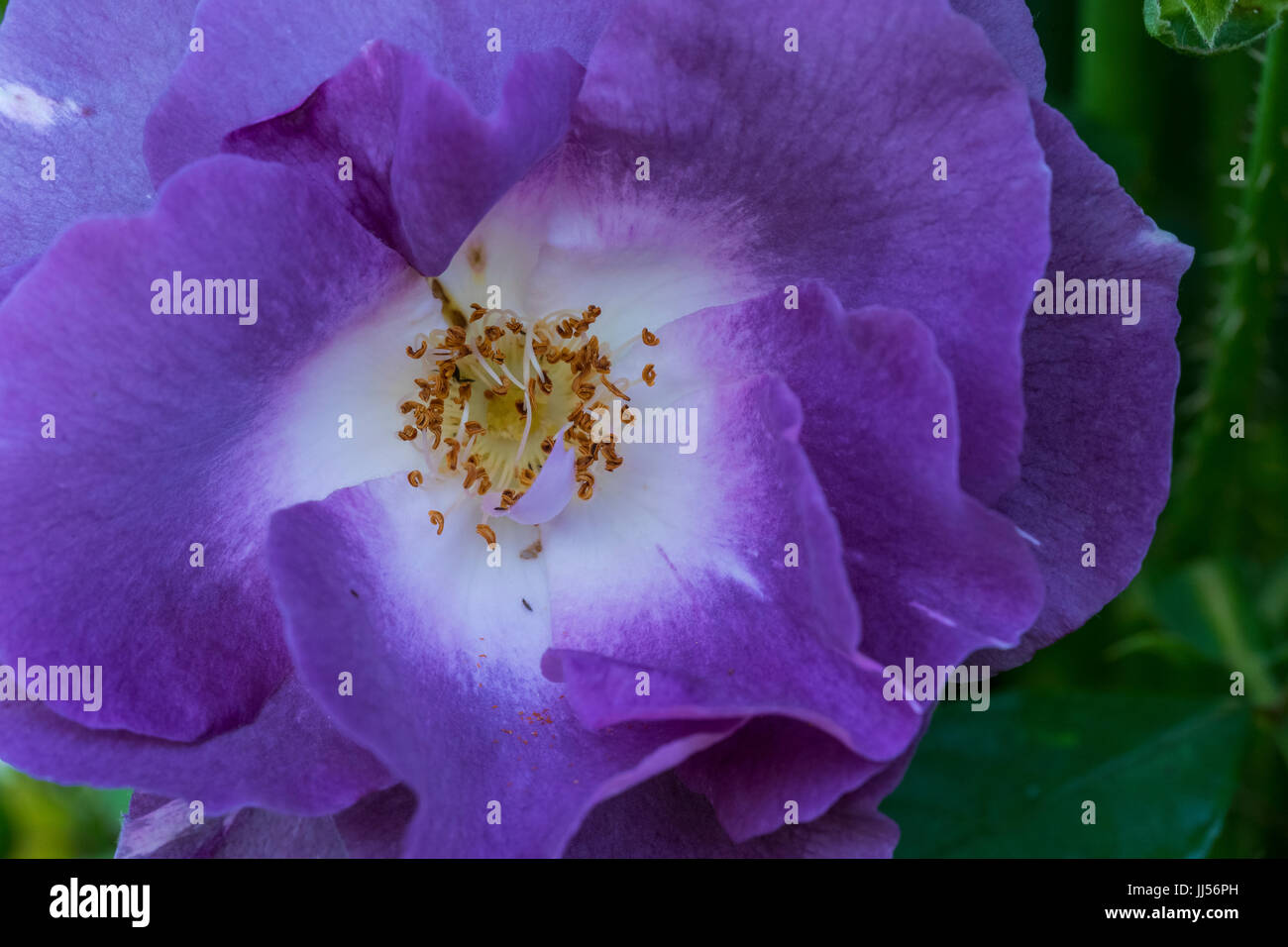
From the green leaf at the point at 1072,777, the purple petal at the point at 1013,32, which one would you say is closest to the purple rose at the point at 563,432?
the purple petal at the point at 1013,32

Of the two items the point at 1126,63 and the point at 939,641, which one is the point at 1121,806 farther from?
the point at 1126,63

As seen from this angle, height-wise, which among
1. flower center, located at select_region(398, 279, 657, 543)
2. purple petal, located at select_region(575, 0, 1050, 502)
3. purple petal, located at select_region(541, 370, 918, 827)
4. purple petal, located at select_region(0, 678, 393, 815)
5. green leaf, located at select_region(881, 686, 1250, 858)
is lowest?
green leaf, located at select_region(881, 686, 1250, 858)

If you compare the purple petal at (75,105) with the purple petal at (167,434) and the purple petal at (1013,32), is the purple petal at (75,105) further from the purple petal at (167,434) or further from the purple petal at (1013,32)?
the purple petal at (1013,32)

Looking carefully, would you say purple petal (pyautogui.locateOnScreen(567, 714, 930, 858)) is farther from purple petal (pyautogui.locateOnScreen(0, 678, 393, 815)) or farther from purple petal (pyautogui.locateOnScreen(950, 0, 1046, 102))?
purple petal (pyautogui.locateOnScreen(950, 0, 1046, 102))

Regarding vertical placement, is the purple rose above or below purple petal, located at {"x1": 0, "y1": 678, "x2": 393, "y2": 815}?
above

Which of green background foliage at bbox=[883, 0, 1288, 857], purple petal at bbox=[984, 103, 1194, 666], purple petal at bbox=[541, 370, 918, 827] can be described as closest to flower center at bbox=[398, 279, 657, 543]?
purple petal at bbox=[541, 370, 918, 827]

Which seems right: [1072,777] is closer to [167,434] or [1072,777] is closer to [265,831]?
[265,831]

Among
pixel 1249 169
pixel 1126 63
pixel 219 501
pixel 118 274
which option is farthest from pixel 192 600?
pixel 1126 63
